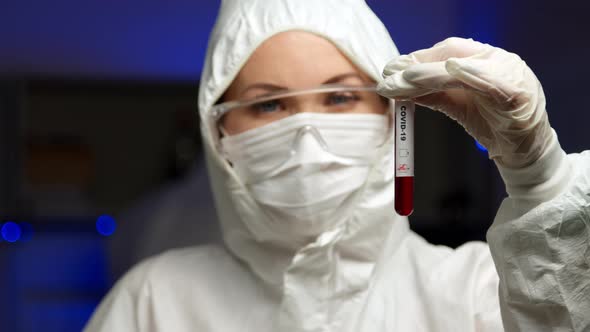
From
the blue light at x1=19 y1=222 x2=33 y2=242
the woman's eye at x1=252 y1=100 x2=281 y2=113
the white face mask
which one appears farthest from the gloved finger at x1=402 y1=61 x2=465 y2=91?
the blue light at x1=19 y1=222 x2=33 y2=242

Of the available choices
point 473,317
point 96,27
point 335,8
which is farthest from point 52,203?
point 473,317

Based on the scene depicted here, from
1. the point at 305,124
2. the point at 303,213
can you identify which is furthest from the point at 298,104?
the point at 303,213

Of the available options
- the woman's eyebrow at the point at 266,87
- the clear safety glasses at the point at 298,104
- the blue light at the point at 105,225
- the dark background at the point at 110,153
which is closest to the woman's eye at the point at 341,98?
the clear safety glasses at the point at 298,104

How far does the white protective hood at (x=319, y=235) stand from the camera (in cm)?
193

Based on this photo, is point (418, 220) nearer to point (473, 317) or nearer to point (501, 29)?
point (501, 29)

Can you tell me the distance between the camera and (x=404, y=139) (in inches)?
55.6

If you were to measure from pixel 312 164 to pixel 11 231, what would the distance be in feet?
7.50

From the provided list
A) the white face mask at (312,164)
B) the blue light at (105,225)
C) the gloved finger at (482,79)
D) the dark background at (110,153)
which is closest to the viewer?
the gloved finger at (482,79)

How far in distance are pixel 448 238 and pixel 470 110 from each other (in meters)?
2.29

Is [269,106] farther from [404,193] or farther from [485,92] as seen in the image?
[485,92]

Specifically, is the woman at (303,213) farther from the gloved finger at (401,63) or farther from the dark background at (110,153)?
the dark background at (110,153)

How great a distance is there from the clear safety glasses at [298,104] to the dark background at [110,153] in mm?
1138

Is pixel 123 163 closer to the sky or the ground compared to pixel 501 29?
closer to the ground

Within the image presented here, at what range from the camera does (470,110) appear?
4.58ft
